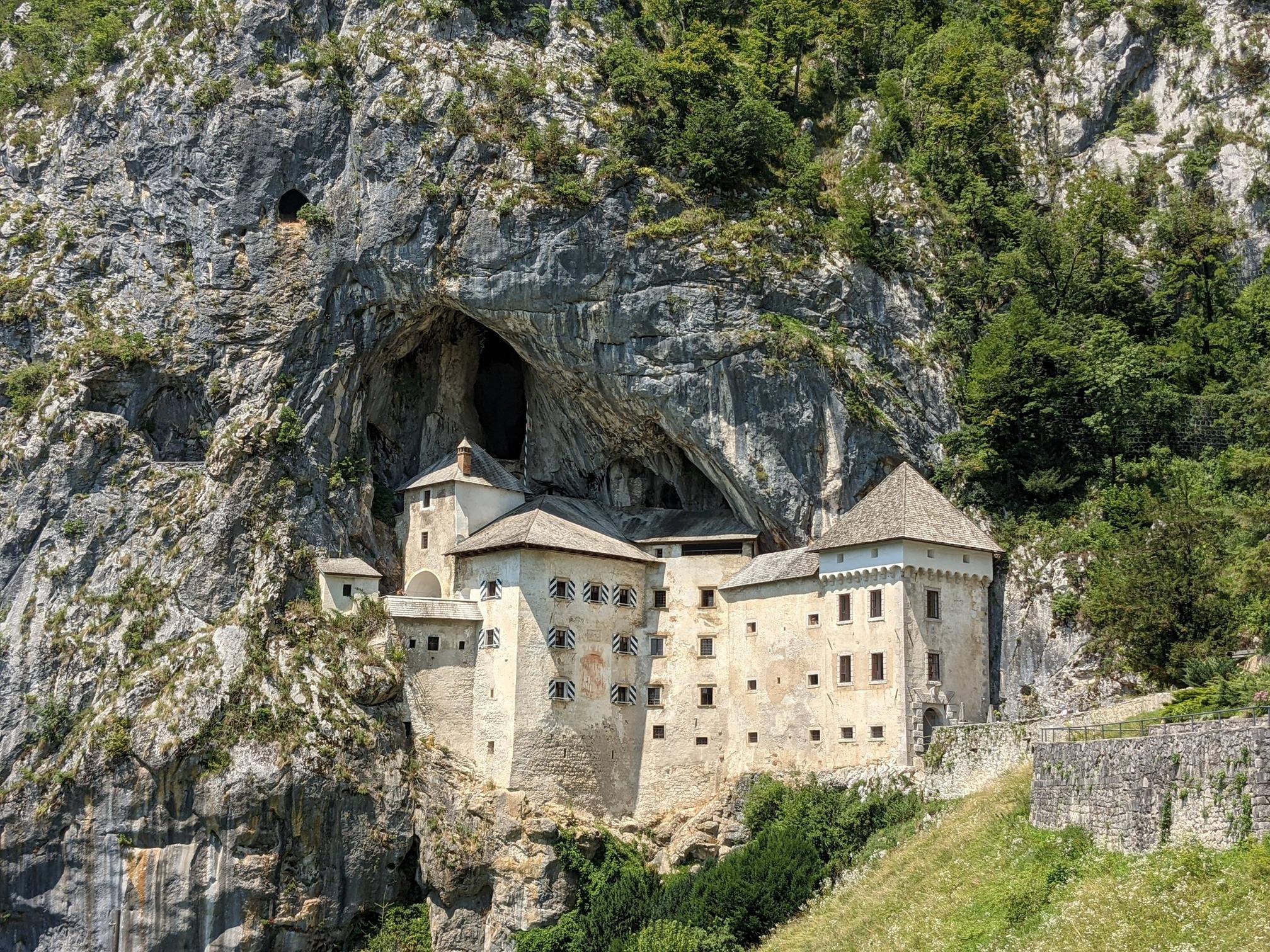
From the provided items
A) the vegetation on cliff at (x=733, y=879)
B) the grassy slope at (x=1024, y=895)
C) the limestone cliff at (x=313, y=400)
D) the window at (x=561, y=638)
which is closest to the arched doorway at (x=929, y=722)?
the vegetation on cliff at (x=733, y=879)

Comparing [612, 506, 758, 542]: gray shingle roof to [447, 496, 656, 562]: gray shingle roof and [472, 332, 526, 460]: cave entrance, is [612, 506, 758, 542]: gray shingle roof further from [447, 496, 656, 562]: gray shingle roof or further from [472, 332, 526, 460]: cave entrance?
[472, 332, 526, 460]: cave entrance

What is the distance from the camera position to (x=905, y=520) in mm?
54156

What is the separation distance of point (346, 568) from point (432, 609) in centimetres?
408

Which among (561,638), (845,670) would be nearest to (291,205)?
(561,638)

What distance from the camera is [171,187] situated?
64562 mm

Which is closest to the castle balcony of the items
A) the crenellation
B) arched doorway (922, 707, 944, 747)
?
the crenellation

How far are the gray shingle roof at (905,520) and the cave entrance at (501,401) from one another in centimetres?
1925

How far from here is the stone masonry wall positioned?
29.6 meters

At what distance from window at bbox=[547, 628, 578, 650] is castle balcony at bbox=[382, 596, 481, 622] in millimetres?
3363

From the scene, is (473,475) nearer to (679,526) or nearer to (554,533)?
(554,533)

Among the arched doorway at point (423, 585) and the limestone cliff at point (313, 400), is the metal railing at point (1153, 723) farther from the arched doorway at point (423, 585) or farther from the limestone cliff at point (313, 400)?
the arched doorway at point (423, 585)

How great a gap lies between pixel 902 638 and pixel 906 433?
10225 millimetres

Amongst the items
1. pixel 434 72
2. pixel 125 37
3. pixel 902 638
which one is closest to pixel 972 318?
pixel 902 638

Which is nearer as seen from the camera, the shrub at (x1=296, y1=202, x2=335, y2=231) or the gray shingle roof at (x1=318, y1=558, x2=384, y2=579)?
the gray shingle roof at (x1=318, y1=558, x2=384, y2=579)
